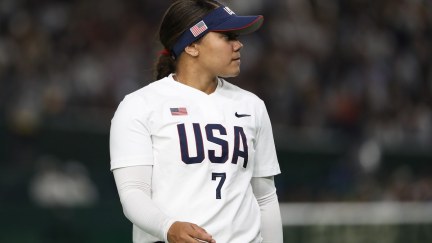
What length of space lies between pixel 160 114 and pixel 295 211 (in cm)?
422

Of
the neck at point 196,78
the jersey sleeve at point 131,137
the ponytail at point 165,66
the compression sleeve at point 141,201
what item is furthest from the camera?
the ponytail at point 165,66

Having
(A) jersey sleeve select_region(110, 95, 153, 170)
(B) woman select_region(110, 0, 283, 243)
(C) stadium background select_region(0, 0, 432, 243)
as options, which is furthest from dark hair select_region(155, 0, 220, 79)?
(C) stadium background select_region(0, 0, 432, 243)

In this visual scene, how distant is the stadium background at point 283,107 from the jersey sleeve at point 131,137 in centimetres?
349

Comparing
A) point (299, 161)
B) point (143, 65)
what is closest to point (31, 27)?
point (143, 65)

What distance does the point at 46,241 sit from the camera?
739 cm

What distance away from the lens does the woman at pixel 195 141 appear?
3.88 metres

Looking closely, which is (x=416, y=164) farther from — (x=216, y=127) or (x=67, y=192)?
(x=216, y=127)

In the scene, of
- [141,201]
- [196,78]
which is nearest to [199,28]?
[196,78]

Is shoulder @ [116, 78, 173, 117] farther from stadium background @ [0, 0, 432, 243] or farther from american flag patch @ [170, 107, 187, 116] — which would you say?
stadium background @ [0, 0, 432, 243]

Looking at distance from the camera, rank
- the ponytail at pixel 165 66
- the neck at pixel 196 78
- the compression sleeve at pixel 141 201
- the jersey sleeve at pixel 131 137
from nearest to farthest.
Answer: the compression sleeve at pixel 141 201 → the jersey sleeve at pixel 131 137 → the neck at pixel 196 78 → the ponytail at pixel 165 66

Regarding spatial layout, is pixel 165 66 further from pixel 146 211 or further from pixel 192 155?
pixel 146 211

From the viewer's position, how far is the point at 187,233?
11.9ft

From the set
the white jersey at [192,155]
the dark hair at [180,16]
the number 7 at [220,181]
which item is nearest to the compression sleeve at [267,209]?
the white jersey at [192,155]

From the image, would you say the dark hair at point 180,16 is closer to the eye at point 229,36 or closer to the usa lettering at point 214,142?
the eye at point 229,36
